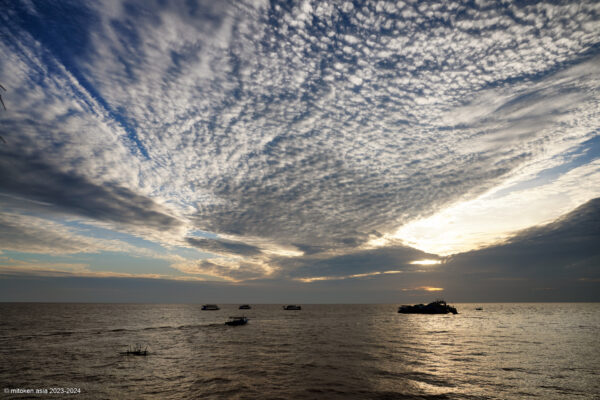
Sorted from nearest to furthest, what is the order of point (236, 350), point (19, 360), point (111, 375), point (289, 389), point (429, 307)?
point (289, 389) → point (111, 375) → point (19, 360) → point (236, 350) → point (429, 307)

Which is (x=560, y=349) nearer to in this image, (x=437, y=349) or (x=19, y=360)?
(x=437, y=349)

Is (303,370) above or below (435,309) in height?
above

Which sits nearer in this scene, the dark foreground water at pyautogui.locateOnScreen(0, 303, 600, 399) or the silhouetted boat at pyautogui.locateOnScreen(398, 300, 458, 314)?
the dark foreground water at pyautogui.locateOnScreen(0, 303, 600, 399)

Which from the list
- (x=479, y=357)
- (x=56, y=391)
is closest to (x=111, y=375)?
(x=56, y=391)

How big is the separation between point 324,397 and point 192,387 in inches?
448

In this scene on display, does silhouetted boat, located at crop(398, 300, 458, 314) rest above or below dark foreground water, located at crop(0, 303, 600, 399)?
below

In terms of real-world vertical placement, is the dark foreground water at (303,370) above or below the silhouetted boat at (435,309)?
above

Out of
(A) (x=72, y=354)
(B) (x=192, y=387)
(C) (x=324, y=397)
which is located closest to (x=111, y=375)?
(B) (x=192, y=387)

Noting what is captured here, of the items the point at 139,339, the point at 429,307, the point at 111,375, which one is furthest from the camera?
the point at 429,307

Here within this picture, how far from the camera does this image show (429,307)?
143 metres

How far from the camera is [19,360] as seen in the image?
3512 cm

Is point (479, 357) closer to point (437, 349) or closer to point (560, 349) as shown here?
point (437, 349)

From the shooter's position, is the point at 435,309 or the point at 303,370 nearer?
the point at 303,370

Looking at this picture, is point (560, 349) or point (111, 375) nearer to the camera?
point (111, 375)
